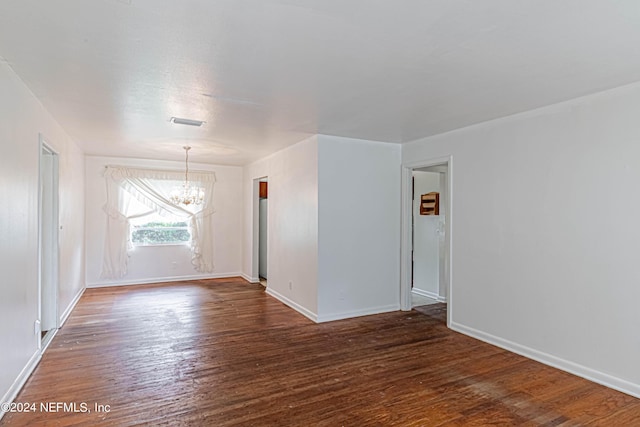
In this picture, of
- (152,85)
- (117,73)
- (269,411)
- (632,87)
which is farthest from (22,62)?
(632,87)

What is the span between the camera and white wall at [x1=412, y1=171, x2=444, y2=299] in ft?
19.1

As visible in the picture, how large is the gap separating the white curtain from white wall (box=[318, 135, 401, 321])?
364cm

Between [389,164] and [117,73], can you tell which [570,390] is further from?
[117,73]

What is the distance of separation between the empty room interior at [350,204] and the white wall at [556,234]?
0.02 m

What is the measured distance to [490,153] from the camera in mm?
3801

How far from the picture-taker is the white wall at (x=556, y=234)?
2.79 meters

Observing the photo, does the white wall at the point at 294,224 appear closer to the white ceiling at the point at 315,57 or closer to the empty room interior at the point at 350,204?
the empty room interior at the point at 350,204

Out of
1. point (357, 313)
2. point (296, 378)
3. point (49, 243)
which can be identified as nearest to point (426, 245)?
point (357, 313)

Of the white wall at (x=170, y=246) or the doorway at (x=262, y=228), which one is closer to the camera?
the white wall at (x=170, y=246)

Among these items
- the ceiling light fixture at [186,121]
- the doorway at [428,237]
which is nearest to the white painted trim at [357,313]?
the doorway at [428,237]

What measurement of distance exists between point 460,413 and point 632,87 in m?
2.78

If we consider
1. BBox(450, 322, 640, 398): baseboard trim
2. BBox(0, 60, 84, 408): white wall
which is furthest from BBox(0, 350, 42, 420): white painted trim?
BBox(450, 322, 640, 398): baseboard trim

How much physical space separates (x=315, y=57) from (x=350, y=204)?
2.60 m

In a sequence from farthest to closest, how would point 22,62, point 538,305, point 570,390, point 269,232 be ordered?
point 269,232 → point 538,305 → point 570,390 → point 22,62
